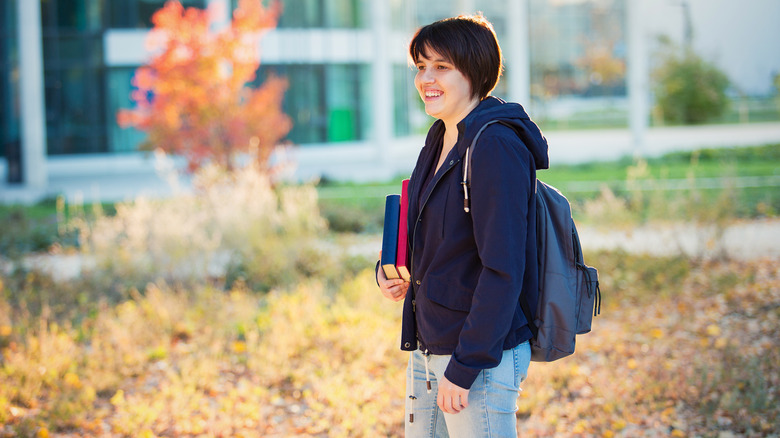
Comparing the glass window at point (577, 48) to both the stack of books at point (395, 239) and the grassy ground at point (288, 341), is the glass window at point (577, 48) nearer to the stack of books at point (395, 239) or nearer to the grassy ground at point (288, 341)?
the grassy ground at point (288, 341)

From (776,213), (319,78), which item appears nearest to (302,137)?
(319,78)

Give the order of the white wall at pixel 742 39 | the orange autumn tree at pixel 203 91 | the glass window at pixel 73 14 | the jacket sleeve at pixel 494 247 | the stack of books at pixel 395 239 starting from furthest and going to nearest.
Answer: the white wall at pixel 742 39 → the glass window at pixel 73 14 → the orange autumn tree at pixel 203 91 → the stack of books at pixel 395 239 → the jacket sleeve at pixel 494 247

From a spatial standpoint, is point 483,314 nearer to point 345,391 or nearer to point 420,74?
point 420,74

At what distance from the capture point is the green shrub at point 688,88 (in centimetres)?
3266

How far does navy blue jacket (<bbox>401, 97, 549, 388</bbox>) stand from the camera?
6.53 feet

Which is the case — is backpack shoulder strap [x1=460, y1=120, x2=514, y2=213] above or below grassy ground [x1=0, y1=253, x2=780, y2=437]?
above

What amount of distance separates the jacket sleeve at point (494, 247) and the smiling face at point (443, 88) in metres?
0.24

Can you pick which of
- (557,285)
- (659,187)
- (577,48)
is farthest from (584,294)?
(577,48)

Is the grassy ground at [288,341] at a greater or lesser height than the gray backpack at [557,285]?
lesser

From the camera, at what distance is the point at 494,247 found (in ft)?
6.51

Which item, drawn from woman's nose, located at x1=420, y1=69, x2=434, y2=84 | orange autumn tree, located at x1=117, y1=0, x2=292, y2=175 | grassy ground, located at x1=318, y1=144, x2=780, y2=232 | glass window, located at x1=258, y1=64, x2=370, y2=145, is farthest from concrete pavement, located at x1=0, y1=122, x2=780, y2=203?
woman's nose, located at x1=420, y1=69, x2=434, y2=84

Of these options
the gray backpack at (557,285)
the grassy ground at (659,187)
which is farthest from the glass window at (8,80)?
the gray backpack at (557,285)

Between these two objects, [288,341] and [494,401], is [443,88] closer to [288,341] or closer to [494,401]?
[494,401]

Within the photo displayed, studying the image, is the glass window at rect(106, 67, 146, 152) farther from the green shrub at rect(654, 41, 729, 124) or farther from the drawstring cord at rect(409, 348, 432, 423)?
the drawstring cord at rect(409, 348, 432, 423)
